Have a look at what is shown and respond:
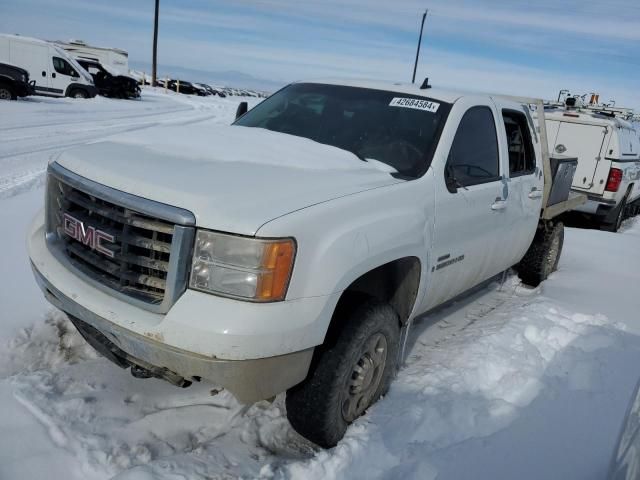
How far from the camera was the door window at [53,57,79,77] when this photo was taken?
21.0 m

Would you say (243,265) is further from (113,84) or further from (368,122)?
(113,84)

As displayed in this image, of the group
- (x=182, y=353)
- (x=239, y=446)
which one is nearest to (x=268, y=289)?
(x=182, y=353)

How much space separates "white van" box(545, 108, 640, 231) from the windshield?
673cm

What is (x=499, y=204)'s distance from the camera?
3.93 meters

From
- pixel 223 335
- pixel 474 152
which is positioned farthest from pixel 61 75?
pixel 223 335

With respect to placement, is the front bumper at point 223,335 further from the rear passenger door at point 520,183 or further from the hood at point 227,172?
the rear passenger door at point 520,183

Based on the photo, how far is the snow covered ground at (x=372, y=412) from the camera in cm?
252

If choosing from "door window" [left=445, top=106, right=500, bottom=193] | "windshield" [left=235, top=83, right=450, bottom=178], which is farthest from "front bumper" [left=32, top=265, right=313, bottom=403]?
"door window" [left=445, top=106, right=500, bottom=193]

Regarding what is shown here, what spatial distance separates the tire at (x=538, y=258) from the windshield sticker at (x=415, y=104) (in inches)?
107

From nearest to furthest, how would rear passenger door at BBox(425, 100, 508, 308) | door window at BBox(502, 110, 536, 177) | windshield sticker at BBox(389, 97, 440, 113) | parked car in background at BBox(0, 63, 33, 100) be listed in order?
rear passenger door at BBox(425, 100, 508, 308) → windshield sticker at BBox(389, 97, 440, 113) → door window at BBox(502, 110, 536, 177) → parked car in background at BBox(0, 63, 33, 100)

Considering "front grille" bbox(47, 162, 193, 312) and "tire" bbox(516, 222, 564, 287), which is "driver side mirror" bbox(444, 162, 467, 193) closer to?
"front grille" bbox(47, 162, 193, 312)

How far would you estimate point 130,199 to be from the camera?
90.0 inches

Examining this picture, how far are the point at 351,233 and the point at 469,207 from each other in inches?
53.9

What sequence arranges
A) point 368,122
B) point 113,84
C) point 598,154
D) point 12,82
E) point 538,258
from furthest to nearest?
1. point 113,84
2. point 12,82
3. point 598,154
4. point 538,258
5. point 368,122
